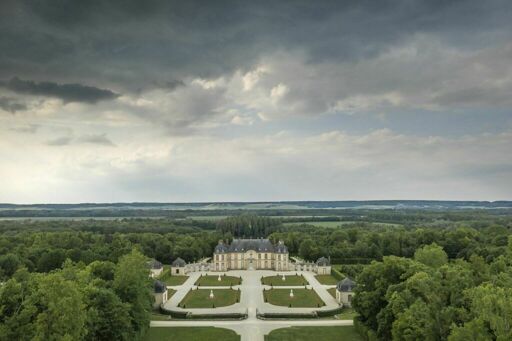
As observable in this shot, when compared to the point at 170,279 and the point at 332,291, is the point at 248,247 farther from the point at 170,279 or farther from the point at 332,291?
the point at 332,291

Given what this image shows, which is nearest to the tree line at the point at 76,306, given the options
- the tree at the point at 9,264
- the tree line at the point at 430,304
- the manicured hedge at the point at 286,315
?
the manicured hedge at the point at 286,315

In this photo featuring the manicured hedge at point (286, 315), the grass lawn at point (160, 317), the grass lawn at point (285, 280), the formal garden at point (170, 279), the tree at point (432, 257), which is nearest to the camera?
the manicured hedge at point (286, 315)

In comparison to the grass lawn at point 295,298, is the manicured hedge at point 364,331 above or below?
above

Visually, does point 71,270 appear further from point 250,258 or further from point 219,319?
point 250,258

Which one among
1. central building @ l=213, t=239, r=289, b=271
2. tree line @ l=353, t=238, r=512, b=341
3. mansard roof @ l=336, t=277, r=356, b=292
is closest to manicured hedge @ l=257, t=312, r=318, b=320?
mansard roof @ l=336, t=277, r=356, b=292

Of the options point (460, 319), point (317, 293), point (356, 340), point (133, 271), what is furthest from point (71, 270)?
point (317, 293)

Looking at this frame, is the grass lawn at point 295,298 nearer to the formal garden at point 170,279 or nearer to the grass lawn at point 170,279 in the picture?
the formal garden at point 170,279

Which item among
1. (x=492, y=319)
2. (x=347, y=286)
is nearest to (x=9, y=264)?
(x=347, y=286)
